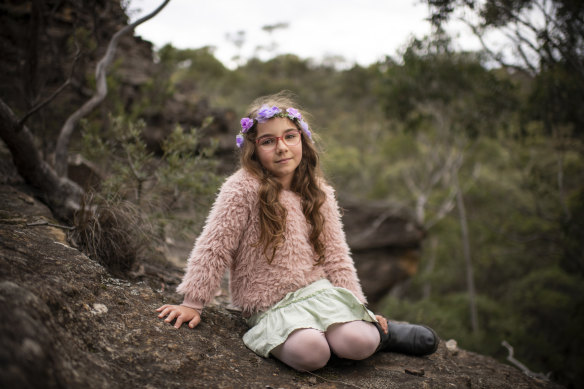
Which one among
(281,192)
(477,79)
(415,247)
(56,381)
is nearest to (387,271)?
(415,247)

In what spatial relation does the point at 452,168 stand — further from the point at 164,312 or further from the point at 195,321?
the point at 164,312

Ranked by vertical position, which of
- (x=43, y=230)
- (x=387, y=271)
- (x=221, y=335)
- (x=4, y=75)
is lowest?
(x=387, y=271)

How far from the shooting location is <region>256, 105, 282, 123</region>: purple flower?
2.43m

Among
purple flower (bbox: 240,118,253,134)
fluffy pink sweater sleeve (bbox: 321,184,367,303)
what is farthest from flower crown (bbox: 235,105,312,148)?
fluffy pink sweater sleeve (bbox: 321,184,367,303)

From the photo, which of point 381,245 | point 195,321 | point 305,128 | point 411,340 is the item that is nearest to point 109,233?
point 195,321

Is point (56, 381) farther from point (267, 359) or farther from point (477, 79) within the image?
point (477, 79)

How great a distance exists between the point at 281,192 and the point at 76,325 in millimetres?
1367

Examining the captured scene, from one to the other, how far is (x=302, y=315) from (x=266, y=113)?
4.19 feet

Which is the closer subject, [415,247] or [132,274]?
[132,274]

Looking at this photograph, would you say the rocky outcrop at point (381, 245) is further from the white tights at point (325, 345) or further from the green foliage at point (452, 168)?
the white tights at point (325, 345)

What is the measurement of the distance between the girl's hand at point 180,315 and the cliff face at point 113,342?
45mm

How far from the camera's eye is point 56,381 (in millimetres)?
1120

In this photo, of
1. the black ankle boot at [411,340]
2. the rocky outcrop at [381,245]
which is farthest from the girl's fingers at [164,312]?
the rocky outcrop at [381,245]

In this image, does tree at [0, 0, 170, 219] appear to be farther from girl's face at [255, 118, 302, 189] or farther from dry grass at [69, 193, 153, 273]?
girl's face at [255, 118, 302, 189]
